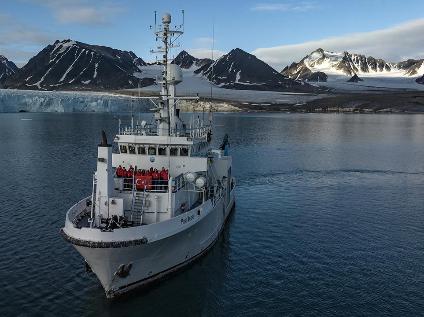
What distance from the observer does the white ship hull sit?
20828 millimetres

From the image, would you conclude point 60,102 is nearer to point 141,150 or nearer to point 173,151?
point 141,150

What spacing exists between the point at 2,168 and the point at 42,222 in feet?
84.3

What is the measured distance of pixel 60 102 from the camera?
180m

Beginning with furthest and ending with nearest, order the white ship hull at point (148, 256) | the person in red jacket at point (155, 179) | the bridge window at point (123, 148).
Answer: the bridge window at point (123, 148) < the person in red jacket at point (155, 179) < the white ship hull at point (148, 256)

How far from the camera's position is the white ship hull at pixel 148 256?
20.8 m

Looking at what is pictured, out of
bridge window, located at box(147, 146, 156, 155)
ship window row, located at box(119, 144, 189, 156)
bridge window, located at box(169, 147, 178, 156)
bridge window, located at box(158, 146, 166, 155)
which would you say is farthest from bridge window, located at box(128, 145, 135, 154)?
bridge window, located at box(169, 147, 178, 156)

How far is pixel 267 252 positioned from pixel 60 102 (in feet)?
553

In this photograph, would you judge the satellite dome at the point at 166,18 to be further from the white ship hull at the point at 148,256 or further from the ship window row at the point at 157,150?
the white ship hull at the point at 148,256

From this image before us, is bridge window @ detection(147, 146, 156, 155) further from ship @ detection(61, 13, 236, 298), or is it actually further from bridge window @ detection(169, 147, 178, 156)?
bridge window @ detection(169, 147, 178, 156)

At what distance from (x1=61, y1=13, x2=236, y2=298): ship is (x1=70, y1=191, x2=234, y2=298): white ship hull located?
5 centimetres

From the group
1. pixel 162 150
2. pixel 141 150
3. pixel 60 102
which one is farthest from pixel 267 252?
pixel 60 102

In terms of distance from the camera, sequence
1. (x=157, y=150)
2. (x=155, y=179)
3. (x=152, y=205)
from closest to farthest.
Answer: (x=152, y=205) → (x=155, y=179) → (x=157, y=150)

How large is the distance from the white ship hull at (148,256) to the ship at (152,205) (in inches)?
1.9

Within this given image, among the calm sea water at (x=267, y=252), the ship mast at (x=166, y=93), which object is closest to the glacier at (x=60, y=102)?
the calm sea water at (x=267, y=252)
